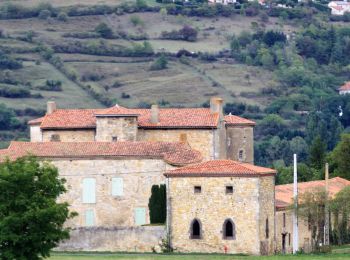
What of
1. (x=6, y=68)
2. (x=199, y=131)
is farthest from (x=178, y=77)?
(x=199, y=131)

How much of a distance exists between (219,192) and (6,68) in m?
114

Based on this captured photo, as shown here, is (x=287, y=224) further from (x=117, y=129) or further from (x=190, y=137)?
(x=117, y=129)

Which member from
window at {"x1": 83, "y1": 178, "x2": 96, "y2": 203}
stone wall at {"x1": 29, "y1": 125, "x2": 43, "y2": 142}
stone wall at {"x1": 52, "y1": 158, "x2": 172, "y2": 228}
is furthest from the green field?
stone wall at {"x1": 29, "y1": 125, "x2": 43, "y2": 142}

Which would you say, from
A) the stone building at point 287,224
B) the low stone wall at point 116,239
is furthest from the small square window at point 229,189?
the stone building at point 287,224

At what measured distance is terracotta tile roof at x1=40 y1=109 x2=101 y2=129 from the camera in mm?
91375

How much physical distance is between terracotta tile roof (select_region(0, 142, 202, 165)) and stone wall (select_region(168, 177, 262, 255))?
500 centimetres

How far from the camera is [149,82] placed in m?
190

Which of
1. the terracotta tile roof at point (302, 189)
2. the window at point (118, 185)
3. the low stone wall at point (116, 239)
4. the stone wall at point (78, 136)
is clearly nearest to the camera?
the low stone wall at point (116, 239)

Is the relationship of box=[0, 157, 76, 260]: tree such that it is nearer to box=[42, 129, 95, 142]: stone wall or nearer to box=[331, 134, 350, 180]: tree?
box=[42, 129, 95, 142]: stone wall

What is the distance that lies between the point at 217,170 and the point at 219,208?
1651mm

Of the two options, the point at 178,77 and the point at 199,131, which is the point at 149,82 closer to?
the point at 178,77

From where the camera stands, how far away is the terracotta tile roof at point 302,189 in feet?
279

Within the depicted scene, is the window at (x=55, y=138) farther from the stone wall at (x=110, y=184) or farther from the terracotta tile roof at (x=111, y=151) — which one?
the stone wall at (x=110, y=184)

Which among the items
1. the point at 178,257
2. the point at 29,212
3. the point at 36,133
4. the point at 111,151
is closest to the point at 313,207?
the point at 111,151
